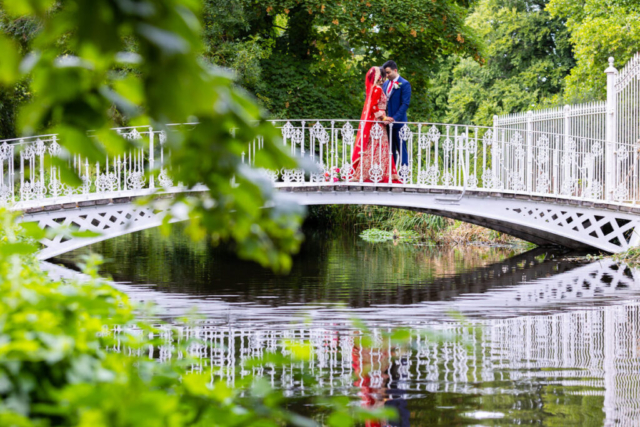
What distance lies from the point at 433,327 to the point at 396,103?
5.95 metres

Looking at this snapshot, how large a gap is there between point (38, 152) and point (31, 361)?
32.5 ft

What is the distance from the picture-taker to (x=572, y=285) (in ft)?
32.0

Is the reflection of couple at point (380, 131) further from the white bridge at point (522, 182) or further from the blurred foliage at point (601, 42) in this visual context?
the blurred foliage at point (601, 42)

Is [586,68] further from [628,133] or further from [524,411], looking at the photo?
[524,411]

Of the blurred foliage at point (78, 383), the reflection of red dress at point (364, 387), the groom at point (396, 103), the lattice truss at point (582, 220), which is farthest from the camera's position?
the lattice truss at point (582, 220)

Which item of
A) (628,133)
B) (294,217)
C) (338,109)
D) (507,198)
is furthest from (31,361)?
(338,109)

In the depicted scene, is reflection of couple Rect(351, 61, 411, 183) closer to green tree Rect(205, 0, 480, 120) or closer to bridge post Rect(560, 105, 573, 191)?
bridge post Rect(560, 105, 573, 191)

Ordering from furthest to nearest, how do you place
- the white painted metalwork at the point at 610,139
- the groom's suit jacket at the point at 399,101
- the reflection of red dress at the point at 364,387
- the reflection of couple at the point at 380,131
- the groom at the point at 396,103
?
the white painted metalwork at the point at 610,139, the reflection of couple at the point at 380,131, the groom's suit jacket at the point at 399,101, the groom at the point at 396,103, the reflection of red dress at the point at 364,387

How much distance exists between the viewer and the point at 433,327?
6711mm

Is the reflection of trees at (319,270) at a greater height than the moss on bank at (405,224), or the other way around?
the moss on bank at (405,224)

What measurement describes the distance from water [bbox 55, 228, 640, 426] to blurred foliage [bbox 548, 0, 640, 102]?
6902 millimetres

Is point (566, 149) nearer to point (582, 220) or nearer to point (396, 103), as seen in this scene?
point (582, 220)

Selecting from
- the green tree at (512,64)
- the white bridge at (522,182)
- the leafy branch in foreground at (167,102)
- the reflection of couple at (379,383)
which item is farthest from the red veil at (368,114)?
the green tree at (512,64)

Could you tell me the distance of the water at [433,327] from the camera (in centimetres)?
408
